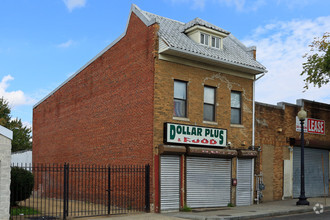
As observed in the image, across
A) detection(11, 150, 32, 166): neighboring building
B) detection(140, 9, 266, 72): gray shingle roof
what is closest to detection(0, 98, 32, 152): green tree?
detection(11, 150, 32, 166): neighboring building

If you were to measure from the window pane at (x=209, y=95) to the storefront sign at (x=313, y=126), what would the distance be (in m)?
7.01

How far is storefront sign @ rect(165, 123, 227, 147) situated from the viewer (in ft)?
55.3

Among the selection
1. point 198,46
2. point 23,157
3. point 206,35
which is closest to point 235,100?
point 198,46

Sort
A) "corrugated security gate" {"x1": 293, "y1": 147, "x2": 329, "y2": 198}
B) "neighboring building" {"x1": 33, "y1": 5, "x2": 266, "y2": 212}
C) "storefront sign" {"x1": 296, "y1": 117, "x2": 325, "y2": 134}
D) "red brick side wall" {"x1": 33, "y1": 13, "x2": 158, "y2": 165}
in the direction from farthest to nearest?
"storefront sign" {"x1": 296, "y1": 117, "x2": 325, "y2": 134} → "corrugated security gate" {"x1": 293, "y1": 147, "x2": 329, "y2": 198} → "red brick side wall" {"x1": 33, "y1": 13, "x2": 158, "y2": 165} → "neighboring building" {"x1": 33, "y1": 5, "x2": 266, "y2": 212}

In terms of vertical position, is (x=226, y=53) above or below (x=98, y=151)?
above

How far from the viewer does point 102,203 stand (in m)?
19.8

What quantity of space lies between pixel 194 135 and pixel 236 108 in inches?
151

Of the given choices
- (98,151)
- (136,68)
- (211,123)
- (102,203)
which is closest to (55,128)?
A: (98,151)

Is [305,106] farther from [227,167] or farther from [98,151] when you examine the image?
[98,151]

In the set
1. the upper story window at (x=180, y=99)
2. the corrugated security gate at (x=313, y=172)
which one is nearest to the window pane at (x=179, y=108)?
the upper story window at (x=180, y=99)

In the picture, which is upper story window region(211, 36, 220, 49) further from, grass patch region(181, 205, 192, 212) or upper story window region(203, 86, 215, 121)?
grass patch region(181, 205, 192, 212)

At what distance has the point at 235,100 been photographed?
2022 cm

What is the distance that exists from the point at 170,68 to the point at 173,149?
3744 millimetres

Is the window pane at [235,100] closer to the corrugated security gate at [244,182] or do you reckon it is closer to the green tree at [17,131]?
the corrugated security gate at [244,182]
